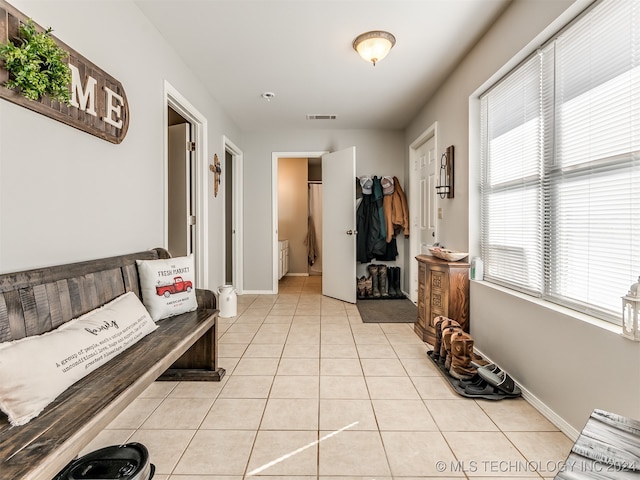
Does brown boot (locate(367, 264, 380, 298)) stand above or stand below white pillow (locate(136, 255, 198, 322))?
below

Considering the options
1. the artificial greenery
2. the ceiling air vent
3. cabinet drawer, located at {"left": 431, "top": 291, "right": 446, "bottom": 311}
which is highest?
the ceiling air vent

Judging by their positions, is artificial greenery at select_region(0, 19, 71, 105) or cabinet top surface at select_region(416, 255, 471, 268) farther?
cabinet top surface at select_region(416, 255, 471, 268)

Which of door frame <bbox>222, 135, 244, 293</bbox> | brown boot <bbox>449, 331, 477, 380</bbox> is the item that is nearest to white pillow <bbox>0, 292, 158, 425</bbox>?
brown boot <bbox>449, 331, 477, 380</bbox>

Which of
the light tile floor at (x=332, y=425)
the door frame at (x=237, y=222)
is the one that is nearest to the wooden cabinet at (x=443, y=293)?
the light tile floor at (x=332, y=425)

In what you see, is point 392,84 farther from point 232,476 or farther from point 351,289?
point 232,476

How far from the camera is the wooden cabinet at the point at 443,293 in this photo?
2.60 meters

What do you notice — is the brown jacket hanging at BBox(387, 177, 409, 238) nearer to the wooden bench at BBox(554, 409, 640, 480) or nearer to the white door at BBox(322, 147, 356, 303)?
the white door at BBox(322, 147, 356, 303)

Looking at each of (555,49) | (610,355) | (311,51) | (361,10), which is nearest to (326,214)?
(311,51)

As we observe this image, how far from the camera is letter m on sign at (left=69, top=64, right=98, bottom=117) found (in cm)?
151

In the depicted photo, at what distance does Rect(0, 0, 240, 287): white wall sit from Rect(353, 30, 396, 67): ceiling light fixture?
1490mm

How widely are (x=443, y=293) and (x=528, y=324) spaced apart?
808mm

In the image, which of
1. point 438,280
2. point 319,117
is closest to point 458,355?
point 438,280

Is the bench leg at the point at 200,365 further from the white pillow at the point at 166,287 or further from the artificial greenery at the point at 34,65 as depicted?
the artificial greenery at the point at 34,65

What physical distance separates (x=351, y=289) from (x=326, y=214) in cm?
113
